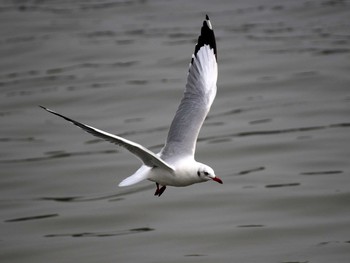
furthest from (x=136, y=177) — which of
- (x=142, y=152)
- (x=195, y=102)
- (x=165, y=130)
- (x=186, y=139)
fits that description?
(x=165, y=130)

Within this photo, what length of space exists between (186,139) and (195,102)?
0.65 metres

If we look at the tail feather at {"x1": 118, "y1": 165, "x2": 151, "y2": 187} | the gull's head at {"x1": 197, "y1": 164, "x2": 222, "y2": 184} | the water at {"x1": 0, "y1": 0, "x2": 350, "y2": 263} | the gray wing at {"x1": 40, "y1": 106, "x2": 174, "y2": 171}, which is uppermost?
the gray wing at {"x1": 40, "y1": 106, "x2": 174, "y2": 171}

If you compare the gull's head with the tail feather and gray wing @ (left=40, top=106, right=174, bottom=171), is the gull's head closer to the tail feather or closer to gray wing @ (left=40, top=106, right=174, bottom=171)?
gray wing @ (left=40, top=106, right=174, bottom=171)

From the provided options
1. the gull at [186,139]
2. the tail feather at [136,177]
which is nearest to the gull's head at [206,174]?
the gull at [186,139]

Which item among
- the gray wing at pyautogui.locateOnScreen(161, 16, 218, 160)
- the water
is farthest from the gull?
the water

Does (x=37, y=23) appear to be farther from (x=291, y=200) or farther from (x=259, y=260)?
(x=259, y=260)

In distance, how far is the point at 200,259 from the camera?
9.98 metres

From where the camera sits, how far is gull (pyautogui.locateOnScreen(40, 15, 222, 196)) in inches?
276

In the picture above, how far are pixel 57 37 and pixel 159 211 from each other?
335 inches

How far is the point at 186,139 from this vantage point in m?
8.09

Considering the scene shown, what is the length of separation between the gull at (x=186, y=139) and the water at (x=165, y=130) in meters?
2.18

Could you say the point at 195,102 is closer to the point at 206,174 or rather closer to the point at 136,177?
the point at 206,174

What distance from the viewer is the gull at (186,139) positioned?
702 centimetres

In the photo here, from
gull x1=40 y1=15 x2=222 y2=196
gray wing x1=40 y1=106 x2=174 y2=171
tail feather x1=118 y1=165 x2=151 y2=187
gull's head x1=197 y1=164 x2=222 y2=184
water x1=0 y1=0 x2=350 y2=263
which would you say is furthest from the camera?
water x1=0 y1=0 x2=350 y2=263
